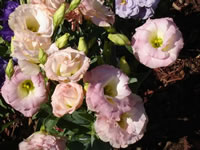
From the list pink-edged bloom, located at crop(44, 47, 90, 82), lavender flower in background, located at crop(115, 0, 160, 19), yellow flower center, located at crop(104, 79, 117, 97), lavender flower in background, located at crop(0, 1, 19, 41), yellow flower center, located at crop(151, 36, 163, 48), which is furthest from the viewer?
lavender flower in background, located at crop(115, 0, 160, 19)

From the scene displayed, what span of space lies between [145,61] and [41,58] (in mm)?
388

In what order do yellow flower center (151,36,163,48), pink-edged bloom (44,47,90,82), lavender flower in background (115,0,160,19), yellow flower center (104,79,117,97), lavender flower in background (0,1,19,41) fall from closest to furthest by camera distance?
1. pink-edged bloom (44,47,90,82)
2. yellow flower center (104,79,117,97)
3. yellow flower center (151,36,163,48)
4. lavender flower in background (0,1,19,41)
5. lavender flower in background (115,0,160,19)

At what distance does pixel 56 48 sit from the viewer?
3.52 ft

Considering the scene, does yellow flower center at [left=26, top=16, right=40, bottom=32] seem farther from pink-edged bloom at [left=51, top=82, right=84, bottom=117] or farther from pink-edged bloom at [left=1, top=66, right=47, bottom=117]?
pink-edged bloom at [left=51, top=82, right=84, bottom=117]

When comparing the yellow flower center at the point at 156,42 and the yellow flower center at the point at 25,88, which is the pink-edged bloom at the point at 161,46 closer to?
the yellow flower center at the point at 156,42

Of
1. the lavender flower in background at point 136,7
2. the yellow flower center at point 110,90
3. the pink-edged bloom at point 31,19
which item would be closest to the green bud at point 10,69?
the pink-edged bloom at point 31,19

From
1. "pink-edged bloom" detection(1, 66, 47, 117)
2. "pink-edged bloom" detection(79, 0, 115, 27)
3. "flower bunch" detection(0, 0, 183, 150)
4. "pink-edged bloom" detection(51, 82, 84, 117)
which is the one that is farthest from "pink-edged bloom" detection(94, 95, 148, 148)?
"pink-edged bloom" detection(79, 0, 115, 27)

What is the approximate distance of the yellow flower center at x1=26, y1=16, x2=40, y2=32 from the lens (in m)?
1.16

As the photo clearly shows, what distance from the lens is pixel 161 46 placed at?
114 cm

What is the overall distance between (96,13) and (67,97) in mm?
395

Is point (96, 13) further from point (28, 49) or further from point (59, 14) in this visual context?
point (28, 49)

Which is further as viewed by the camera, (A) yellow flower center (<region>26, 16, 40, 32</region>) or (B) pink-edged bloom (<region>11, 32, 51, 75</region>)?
(A) yellow flower center (<region>26, 16, 40, 32</region>)

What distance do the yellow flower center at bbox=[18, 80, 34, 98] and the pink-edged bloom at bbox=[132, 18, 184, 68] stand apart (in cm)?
44

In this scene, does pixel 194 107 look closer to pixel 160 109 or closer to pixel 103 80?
pixel 160 109
